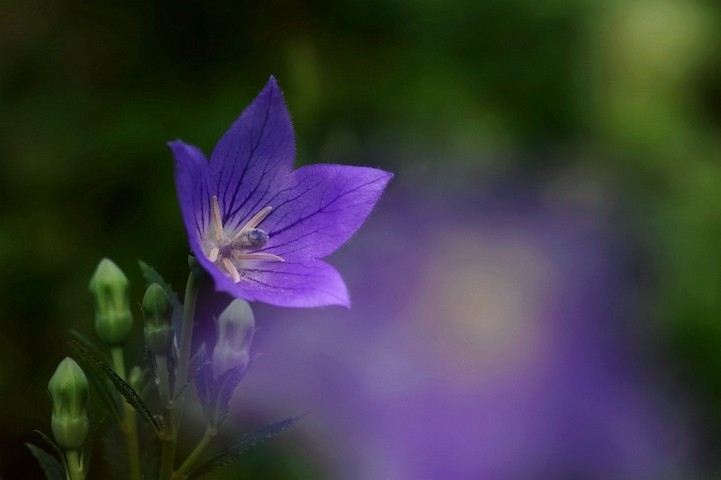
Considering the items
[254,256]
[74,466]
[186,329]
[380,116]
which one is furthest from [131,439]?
[380,116]

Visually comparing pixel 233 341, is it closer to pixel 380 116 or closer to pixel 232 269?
pixel 232 269

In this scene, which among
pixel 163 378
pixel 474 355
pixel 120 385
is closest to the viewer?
pixel 120 385

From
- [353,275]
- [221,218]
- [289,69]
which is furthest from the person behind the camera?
[289,69]

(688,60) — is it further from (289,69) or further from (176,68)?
(176,68)

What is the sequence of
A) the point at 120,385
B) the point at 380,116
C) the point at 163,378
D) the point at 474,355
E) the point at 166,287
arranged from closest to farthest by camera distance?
the point at 120,385 → the point at 163,378 → the point at 166,287 → the point at 474,355 → the point at 380,116

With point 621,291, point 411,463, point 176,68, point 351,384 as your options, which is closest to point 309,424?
point 351,384

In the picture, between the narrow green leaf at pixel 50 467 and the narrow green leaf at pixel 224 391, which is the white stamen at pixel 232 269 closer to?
the narrow green leaf at pixel 224 391
